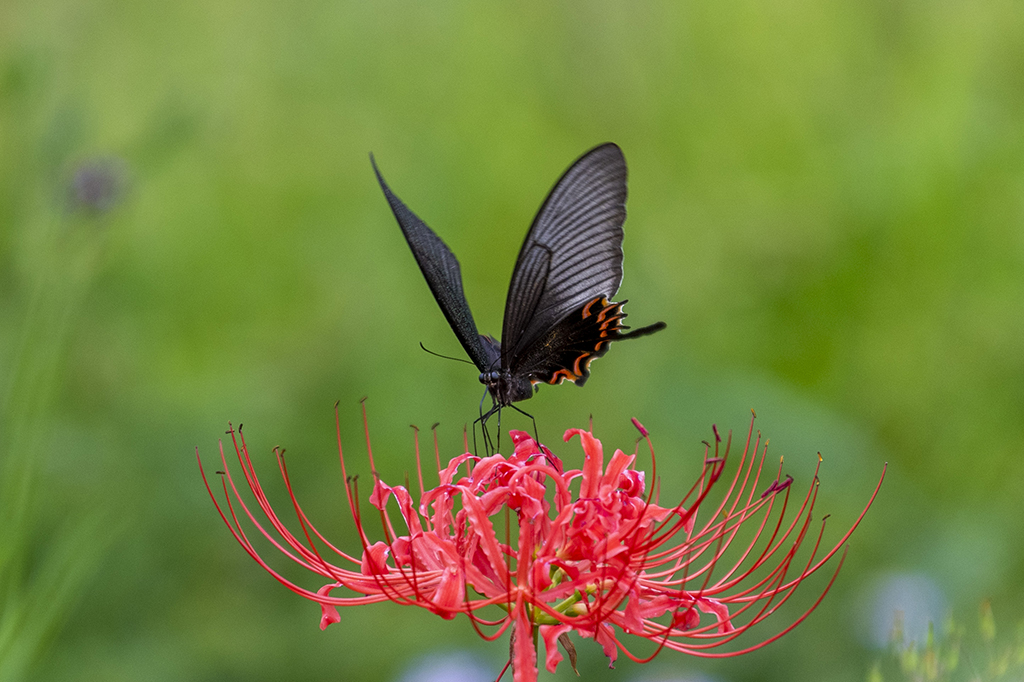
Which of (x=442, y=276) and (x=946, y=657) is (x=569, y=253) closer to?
(x=442, y=276)

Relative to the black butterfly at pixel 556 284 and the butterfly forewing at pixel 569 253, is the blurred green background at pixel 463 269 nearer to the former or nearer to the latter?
the black butterfly at pixel 556 284

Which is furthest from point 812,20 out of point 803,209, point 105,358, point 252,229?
point 105,358

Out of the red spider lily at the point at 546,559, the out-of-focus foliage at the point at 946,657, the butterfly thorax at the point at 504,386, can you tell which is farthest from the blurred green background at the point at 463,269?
the out-of-focus foliage at the point at 946,657

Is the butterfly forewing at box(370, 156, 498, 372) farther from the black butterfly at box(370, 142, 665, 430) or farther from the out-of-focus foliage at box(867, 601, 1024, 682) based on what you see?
the out-of-focus foliage at box(867, 601, 1024, 682)

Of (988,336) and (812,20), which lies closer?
(988,336)

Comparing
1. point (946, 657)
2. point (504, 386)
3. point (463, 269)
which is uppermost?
point (463, 269)

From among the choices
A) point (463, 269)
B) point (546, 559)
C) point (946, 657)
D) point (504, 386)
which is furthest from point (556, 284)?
point (463, 269)

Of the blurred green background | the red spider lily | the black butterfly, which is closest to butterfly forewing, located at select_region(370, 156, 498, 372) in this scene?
the black butterfly

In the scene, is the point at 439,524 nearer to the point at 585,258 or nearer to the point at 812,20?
the point at 585,258
